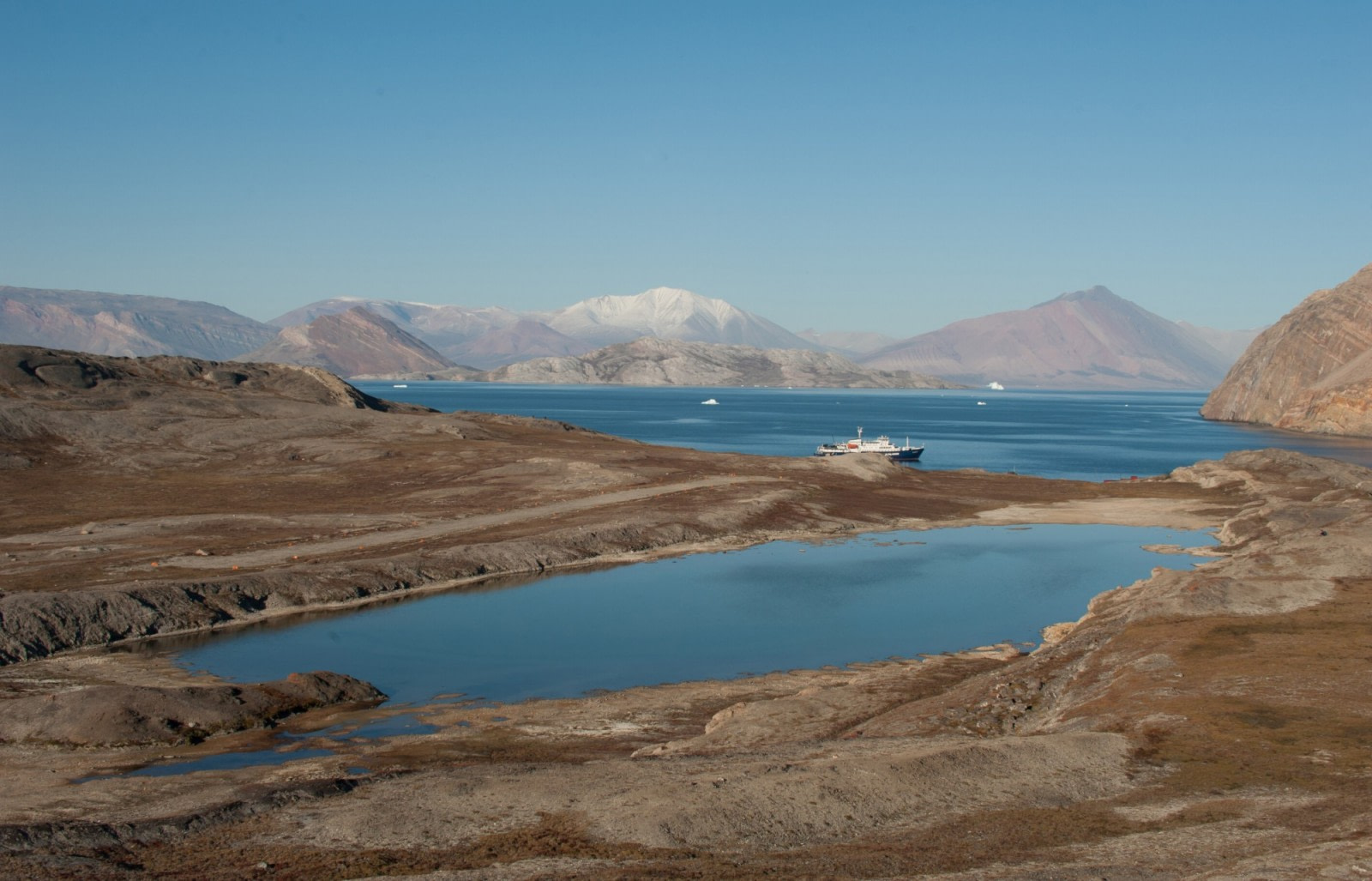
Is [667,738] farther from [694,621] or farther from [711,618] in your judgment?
[711,618]

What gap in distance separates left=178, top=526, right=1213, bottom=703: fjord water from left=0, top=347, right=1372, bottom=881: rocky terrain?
10.4ft

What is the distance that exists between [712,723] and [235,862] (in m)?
16.7

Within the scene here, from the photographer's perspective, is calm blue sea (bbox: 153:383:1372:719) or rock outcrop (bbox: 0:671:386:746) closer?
rock outcrop (bbox: 0:671:386:746)

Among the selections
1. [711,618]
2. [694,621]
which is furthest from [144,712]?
[711,618]

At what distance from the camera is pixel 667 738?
3562 centimetres

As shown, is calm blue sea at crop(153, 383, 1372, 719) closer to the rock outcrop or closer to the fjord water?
the fjord water

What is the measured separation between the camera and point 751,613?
2315 inches

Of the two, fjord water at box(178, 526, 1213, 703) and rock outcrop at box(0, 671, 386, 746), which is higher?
rock outcrop at box(0, 671, 386, 746)

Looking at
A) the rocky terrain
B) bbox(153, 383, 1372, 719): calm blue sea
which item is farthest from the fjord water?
the rocky terrain

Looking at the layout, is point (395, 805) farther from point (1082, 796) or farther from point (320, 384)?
point (320, 384)

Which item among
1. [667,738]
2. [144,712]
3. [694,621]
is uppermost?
[144,712]

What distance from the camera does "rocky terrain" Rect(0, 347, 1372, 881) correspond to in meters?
22.8

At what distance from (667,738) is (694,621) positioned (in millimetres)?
21366

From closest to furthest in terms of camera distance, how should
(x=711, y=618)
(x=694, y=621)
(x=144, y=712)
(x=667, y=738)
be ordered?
(x=144, y=712) → (x=667, y=738) → (x=694, y=621) → (x=711, y=618)
